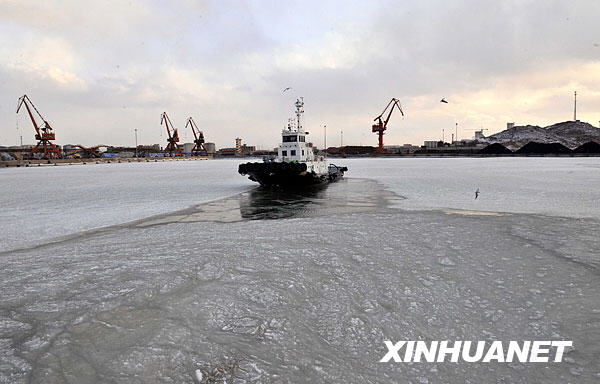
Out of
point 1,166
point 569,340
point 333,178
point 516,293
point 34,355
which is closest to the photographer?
point 34,355

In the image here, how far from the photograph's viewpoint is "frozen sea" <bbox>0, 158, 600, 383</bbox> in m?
4.30

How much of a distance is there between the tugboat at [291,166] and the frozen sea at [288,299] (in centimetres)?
1473

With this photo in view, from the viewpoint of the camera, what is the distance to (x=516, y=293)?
638 centimetres

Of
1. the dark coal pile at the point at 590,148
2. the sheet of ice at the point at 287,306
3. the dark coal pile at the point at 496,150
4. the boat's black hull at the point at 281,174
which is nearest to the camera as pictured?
the sheet of ice at the point at 287,306

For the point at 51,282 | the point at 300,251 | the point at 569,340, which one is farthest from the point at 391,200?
the point at 51,282

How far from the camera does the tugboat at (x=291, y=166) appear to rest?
27028 mm

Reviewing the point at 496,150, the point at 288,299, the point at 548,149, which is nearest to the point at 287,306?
the point at 288,299

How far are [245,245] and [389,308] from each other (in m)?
5.10

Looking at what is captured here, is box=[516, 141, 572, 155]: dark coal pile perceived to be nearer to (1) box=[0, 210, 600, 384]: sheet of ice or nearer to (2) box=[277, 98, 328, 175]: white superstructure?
(2) box=[277, 98, 328, 175]: white superstructure

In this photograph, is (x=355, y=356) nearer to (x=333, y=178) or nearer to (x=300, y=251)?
(x=300, y=251)

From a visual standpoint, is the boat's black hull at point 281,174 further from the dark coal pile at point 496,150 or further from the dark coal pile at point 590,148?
the dark coal pile at point 590,148

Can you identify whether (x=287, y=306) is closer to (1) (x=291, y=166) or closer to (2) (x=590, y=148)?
(1) (x=291, y=166)

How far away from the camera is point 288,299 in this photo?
246 inches

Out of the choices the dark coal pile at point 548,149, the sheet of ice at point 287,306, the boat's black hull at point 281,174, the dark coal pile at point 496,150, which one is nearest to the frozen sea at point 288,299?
the sheet of ice at point 287,306
